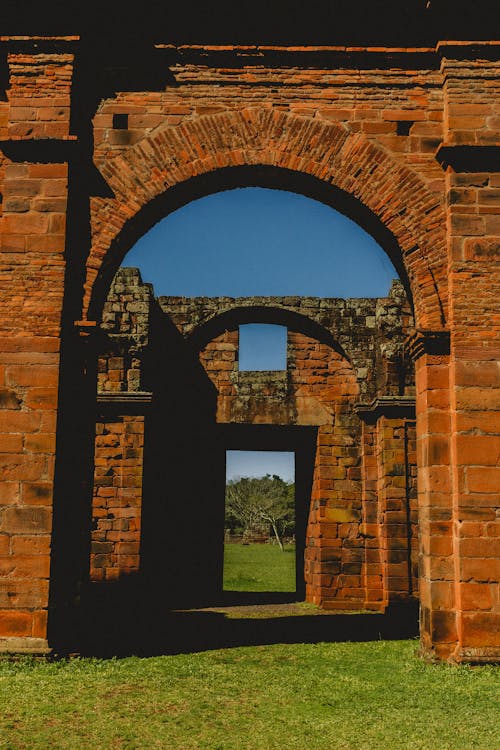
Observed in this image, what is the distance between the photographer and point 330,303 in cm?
1442

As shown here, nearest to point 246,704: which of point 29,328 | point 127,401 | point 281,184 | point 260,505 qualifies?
point 29,328

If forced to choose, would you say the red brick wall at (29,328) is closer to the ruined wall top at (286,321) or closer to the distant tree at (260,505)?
the ruined wall top at (286,321)

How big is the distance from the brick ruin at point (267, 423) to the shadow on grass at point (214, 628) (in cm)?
59

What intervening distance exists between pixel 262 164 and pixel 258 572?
641 inches

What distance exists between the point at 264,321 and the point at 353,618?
587 cm

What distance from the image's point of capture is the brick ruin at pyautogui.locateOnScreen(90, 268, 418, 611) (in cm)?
1199

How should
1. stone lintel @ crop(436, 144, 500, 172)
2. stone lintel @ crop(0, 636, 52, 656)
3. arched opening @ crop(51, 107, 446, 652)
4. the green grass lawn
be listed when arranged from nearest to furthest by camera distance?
stone lintel @ crop(0, 636, 52, 656), stone lintel @ crop(436, 144, 500, 172), arched opening @ crop(51, 107, 446, 652), the green grass lawn

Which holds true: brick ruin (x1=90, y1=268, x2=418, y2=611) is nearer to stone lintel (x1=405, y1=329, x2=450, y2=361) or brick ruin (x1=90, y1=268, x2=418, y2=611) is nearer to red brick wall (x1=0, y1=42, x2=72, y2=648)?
red brick wall (x1=0, y1=42, x2=72, y2=648)

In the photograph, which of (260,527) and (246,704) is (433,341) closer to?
(246,704)

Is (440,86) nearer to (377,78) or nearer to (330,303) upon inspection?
(377,78)

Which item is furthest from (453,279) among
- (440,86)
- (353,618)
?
(353,618)

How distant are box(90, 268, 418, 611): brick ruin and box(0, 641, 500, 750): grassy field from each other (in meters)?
5.06

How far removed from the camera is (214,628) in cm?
1032

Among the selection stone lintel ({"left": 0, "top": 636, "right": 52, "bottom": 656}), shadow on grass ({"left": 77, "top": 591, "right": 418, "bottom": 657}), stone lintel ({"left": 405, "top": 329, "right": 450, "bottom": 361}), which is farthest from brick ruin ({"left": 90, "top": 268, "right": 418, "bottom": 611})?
stone lintel ({"left": 405, "top": 329, "right": 450, "bottom": 361})
